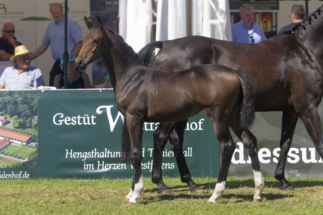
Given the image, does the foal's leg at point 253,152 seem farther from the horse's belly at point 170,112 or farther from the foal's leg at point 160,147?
the foal's leg at point 160,147

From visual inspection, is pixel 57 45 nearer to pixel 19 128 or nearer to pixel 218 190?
pixel 19 128

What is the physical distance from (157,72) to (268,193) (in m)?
2.11

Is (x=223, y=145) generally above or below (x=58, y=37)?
below

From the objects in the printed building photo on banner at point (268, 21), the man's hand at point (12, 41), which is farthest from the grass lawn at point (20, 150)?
the printed building photo on banner at point (268, 21)

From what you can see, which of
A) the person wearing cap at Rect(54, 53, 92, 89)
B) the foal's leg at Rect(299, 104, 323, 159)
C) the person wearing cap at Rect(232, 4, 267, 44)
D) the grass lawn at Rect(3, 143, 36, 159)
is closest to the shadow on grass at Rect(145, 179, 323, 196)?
the foal's leg at Rect(299, 104, 323, 159)

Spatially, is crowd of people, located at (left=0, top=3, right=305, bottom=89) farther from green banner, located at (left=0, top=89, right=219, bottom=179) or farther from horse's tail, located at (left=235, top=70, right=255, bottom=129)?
horse's tail, located at (left=235, top=70, right=255, bottom=129)

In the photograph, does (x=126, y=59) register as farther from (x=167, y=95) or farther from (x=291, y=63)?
(x=291, y=63)

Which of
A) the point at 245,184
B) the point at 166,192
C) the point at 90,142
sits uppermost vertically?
the point at 90,142

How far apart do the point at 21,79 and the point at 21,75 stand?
0.26ft

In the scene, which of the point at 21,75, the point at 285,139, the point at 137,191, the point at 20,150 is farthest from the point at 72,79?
the point at 285,139

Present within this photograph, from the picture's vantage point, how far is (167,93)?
478 cm

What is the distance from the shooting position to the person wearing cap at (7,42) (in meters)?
8.70

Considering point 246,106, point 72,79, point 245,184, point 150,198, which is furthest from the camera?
point 72,79

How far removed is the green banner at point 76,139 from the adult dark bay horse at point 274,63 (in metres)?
0.88
